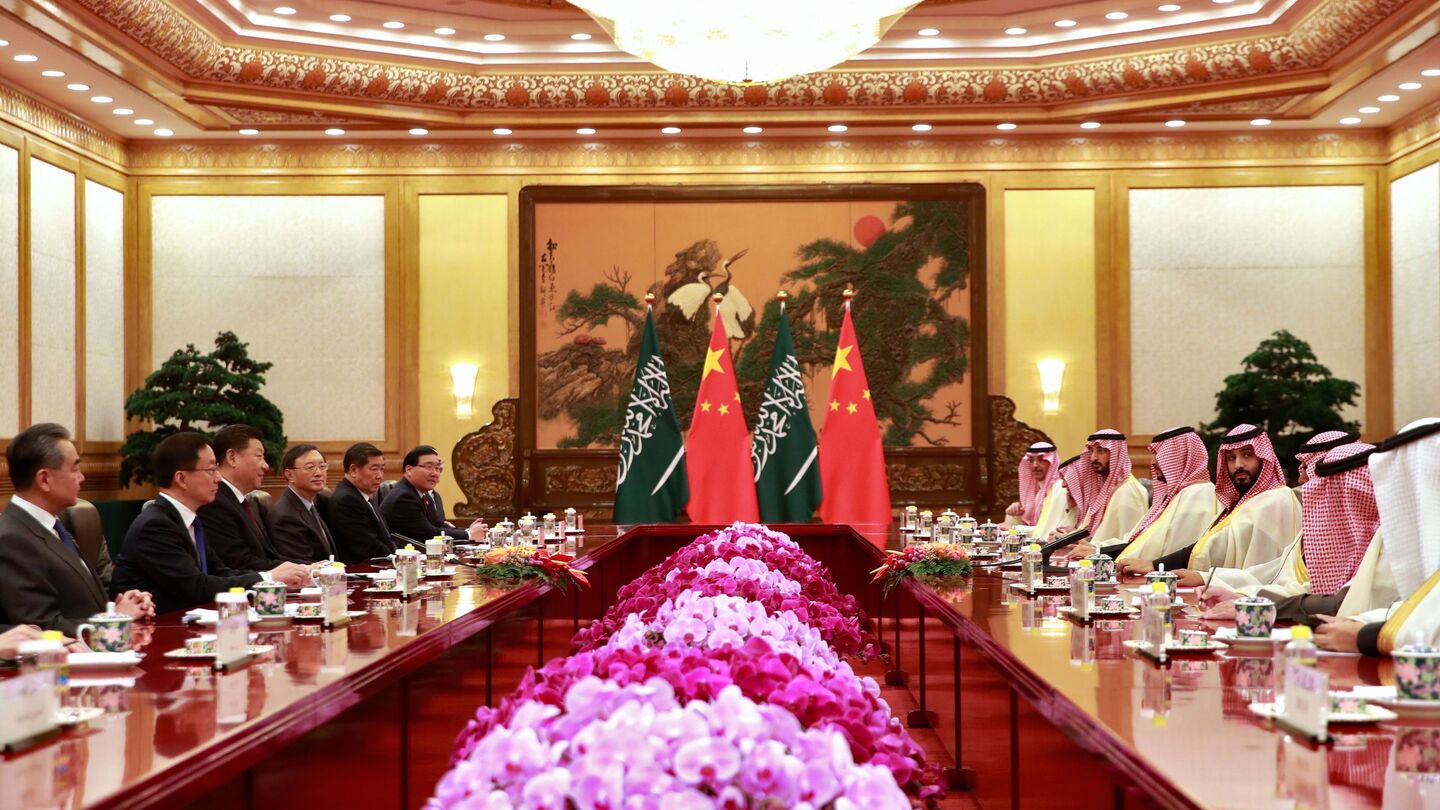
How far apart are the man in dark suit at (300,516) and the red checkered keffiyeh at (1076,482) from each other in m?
4.49

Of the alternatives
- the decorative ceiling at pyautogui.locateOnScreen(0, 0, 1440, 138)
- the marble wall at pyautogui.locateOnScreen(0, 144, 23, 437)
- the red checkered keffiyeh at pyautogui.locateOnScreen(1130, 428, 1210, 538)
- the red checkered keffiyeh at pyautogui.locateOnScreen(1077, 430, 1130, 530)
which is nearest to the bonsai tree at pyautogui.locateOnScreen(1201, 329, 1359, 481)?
the decorative ceiling at pyautogui.locateOnScreen(0, 0, 1440, 138)

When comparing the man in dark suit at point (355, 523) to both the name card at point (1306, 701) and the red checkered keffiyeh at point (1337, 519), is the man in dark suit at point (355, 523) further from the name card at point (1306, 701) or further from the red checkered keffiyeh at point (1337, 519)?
the name card at point (1306, 701)

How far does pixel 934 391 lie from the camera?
12023 mm

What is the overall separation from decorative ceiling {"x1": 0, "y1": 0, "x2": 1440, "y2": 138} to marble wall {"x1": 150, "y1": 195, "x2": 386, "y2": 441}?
74 cm

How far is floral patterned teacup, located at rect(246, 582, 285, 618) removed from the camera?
3.79 metres

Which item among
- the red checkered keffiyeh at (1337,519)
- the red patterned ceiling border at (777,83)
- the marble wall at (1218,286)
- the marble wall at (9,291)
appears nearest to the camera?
the red checkered keffiyeh at (1337,519)

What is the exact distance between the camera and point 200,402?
1088 cm

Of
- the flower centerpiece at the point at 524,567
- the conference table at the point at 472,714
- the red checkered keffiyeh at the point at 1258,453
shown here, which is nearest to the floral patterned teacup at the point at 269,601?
the conference table at the point at 472,714

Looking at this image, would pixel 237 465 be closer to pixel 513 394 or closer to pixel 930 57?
pixel 513 394

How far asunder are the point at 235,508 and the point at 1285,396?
317 inches

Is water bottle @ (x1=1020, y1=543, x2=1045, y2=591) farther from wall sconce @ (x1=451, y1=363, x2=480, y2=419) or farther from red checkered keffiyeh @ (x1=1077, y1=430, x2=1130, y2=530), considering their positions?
wall sconce @ (x1=451, y1=363, x2=480, y2=419)

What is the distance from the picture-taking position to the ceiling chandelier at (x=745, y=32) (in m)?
7.65

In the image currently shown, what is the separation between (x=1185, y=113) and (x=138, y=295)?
8655mm

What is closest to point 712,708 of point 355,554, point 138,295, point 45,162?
point 355,554
